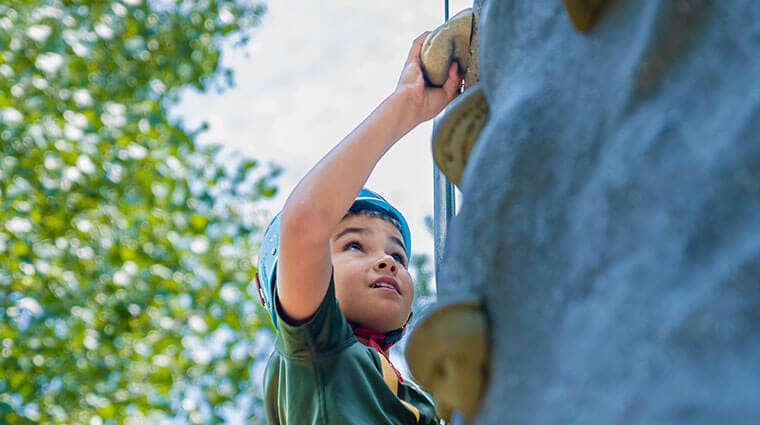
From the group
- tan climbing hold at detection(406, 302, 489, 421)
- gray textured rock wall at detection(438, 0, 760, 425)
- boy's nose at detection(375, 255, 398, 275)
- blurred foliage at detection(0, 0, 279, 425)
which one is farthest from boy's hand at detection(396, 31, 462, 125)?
blurred foliage at detection(0, 0, 279, 425)

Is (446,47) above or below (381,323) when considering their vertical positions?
above

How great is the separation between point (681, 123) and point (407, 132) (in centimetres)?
101

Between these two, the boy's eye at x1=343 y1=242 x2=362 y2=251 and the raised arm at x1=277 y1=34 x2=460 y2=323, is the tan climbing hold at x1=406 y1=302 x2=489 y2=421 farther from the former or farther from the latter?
the boy's eye at x1=343 y1=242 x2=362 y2=251

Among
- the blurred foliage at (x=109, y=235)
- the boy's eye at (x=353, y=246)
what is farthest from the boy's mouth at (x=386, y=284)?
the blurred foliage at (x=109, y=235)

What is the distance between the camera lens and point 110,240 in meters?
6.01

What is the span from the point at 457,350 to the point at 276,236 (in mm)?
1364

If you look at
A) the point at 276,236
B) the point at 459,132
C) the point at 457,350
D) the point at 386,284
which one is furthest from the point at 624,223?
the point at 276,236

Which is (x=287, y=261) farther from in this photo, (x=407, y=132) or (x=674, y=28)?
(x=674, y=28)

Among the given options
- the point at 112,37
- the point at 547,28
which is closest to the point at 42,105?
the point at 112,37

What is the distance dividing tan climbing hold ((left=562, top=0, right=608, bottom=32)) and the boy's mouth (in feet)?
4.03

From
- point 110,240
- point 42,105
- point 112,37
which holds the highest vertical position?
point 112,37

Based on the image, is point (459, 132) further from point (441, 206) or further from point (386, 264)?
point (386, 264)

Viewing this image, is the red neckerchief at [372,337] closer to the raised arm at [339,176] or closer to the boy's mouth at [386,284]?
the boy's mouth at [386,284]

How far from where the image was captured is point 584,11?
1061 mm
